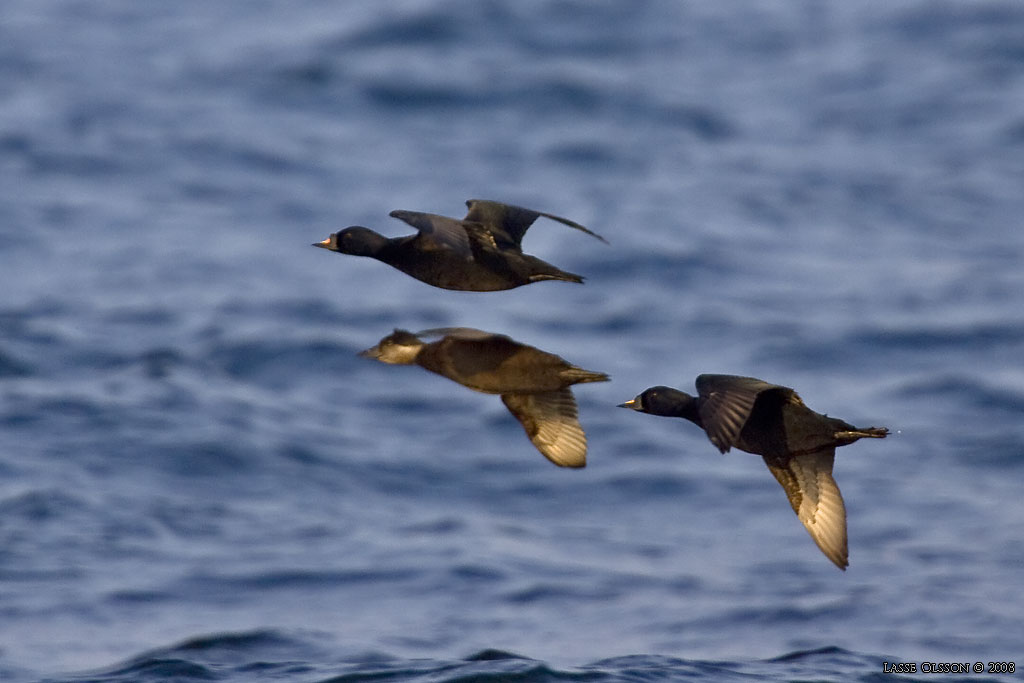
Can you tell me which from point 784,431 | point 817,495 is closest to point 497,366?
point 784,431

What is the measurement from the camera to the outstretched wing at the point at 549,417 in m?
8.66

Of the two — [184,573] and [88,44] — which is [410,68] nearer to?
[88,44]

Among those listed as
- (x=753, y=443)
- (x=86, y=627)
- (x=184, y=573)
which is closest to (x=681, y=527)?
(x=184, y=573)

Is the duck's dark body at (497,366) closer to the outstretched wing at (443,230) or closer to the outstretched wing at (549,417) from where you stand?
the outstretched wing at (443,230)

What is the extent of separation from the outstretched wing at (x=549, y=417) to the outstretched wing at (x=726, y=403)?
2.71 feet

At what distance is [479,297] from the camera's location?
22953mm

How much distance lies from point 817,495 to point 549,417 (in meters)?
1.62

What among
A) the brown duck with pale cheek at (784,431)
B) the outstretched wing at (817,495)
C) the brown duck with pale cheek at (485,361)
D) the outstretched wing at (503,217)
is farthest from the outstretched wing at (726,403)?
the outstretched wing at (503,217)

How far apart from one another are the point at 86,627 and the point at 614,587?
5.26 m

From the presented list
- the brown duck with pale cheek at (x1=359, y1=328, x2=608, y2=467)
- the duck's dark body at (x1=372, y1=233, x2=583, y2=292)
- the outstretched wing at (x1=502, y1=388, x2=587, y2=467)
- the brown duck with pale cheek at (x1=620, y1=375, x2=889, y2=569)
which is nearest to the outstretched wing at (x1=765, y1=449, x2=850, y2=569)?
the brown duck with pale cheek at (x1=620, y1=375, x2=889, y2=569)

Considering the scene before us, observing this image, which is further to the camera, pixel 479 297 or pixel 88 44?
pixel 88 44

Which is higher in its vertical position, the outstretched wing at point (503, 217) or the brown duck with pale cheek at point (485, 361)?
the outstretched wing at point (503, 217)

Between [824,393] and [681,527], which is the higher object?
[824,393]

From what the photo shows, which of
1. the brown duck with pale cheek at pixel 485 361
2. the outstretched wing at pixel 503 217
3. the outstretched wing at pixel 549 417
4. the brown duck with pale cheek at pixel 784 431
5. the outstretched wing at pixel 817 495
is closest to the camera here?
the brown duck with pale cheek at pixel 485 361
